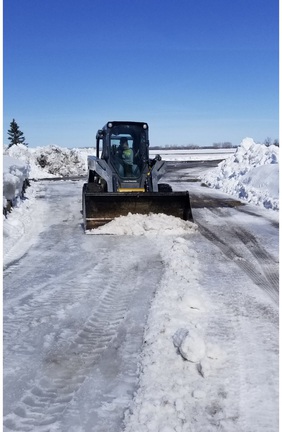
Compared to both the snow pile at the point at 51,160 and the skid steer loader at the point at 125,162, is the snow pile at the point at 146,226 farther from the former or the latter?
the snow pile at the point at 51,160

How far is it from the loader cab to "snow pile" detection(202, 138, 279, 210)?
4.20 m

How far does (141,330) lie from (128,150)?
663cm

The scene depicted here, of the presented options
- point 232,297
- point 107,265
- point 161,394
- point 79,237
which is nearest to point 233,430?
point 161,394

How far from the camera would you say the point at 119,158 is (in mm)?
9875

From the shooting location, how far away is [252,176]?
1485 centimetres

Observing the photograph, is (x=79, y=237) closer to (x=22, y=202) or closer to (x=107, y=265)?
(x=107, y=265)

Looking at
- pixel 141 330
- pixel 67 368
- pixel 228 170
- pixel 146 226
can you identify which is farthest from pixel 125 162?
pixel 228 170

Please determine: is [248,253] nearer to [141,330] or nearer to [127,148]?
[141,330]

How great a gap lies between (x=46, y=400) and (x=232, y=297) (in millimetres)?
2610

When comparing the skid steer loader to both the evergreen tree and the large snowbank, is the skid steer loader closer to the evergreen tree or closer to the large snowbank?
the large snowbank

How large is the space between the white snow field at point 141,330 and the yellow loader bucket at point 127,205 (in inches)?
14.0

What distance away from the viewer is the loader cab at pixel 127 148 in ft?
32.4

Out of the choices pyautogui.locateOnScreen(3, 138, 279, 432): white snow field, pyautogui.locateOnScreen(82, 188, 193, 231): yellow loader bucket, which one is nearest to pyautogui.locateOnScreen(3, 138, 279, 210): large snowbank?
pyautogui.locateOnScreen(82, 188, 193, 231): yellow loader bucket

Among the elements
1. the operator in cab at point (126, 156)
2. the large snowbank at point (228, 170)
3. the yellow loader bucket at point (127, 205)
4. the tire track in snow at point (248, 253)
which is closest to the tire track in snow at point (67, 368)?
the tire track in snow at point (248, 253)
